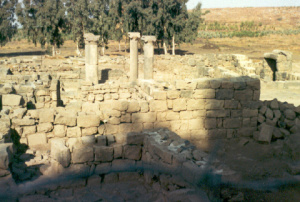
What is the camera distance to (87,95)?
13945 mm

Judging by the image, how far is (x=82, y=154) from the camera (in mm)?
5559

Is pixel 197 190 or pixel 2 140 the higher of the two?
pixel 2 140

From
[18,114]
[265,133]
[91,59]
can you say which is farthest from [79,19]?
[265,133]

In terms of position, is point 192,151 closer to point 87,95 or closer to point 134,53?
point 87,95

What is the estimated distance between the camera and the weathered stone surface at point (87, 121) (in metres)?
6.43

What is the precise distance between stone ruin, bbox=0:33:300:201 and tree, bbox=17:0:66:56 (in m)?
27.3

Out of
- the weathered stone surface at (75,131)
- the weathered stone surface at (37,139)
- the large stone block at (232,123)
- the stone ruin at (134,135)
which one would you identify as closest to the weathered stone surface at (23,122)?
the stone ruin at (134,135)

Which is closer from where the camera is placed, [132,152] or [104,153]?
[104,153]

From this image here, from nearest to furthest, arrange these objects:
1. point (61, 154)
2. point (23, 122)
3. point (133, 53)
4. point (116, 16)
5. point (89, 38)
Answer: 1. point (61, 154)
2. point (23, 122)
3. point (89, 38)
4. point (133, 53)
5. point (116, 16)

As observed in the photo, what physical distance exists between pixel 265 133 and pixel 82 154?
494cm

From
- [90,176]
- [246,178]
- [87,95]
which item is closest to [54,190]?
[90,176]

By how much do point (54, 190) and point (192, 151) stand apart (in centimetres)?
269

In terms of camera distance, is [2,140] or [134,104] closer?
[2,140]

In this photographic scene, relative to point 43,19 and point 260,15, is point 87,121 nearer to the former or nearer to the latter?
point 43,19
